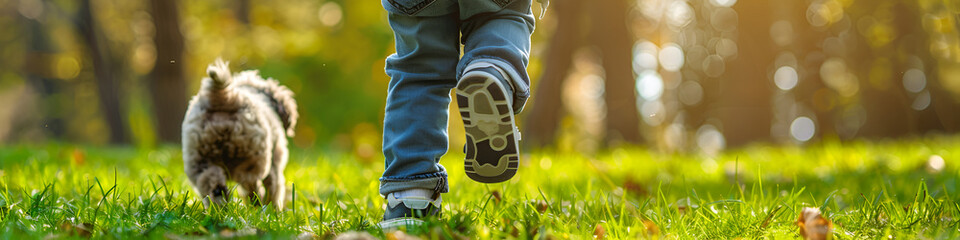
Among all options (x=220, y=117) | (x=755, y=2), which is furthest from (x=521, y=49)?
(x=755, y=2)

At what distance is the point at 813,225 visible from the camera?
6.71 feet

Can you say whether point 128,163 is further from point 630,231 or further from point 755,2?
point 755,2

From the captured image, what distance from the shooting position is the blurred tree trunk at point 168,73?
880 centimetres

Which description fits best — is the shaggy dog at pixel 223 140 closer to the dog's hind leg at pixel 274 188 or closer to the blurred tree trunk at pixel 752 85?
the dog's hind leg at pixel 274 188

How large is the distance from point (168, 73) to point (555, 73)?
4831 mm

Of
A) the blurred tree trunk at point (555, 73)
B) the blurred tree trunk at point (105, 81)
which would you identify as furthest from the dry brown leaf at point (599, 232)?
the blurred tree trunk at point (105, 81)

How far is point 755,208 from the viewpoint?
2512mm

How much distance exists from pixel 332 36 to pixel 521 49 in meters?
16.6

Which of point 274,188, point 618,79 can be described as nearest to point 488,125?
point 274,188

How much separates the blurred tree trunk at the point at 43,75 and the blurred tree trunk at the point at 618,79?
16728 millimetres

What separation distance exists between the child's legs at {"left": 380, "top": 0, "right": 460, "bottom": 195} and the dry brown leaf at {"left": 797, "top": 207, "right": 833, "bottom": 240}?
1112 mm

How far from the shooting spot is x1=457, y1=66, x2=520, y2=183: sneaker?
2.01 m

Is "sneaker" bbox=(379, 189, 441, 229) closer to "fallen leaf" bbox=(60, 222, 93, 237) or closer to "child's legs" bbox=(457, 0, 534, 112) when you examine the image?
"child's legs" bbox=(457, 0, 534, 112)

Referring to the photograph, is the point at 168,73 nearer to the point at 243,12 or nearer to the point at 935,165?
the point at 935,165
